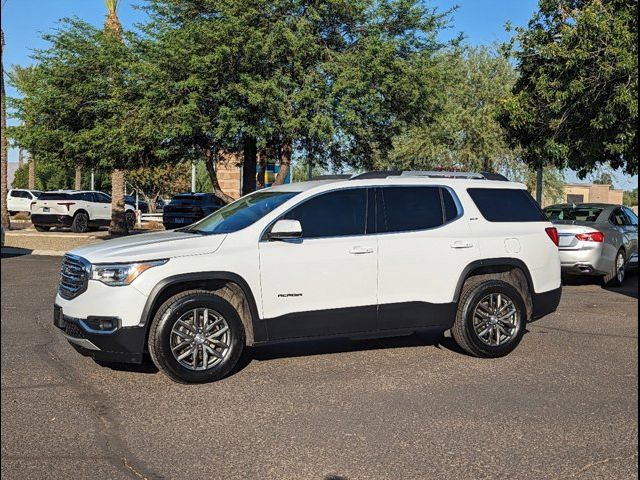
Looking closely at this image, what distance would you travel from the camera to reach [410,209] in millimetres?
7109

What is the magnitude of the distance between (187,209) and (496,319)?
65.5 ft

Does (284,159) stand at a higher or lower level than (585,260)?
higher

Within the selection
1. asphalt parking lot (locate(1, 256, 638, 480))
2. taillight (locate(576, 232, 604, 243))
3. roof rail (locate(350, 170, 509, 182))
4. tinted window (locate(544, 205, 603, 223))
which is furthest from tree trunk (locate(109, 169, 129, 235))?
roof rail (locate(350, 170, 509, 182))

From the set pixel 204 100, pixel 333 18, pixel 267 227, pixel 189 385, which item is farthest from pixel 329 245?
pixel 333 18

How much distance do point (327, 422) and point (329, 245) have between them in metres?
1.90

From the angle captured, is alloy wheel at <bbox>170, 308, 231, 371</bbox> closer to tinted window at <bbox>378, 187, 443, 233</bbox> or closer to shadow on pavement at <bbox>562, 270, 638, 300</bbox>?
tinted window at <bbox>378, 187, 443, 233</bbox>

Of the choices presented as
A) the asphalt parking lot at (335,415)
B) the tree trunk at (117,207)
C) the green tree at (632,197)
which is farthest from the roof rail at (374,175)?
the green tree at (632,197)

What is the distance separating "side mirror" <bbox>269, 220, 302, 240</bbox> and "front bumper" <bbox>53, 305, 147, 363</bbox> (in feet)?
4.58

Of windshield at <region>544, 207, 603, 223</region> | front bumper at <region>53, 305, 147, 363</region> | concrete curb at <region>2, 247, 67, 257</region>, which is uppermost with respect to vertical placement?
windshield at <region>544, 207, 603, 223</region>

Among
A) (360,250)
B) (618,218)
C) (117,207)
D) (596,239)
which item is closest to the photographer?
(360,250)

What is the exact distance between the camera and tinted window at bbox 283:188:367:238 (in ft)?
21.7

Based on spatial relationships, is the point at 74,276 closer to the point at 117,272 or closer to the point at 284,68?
the point at 117,272

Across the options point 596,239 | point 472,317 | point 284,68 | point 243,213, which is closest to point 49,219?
point 284,68

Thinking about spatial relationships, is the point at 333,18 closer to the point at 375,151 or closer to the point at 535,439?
the point at 375,151
